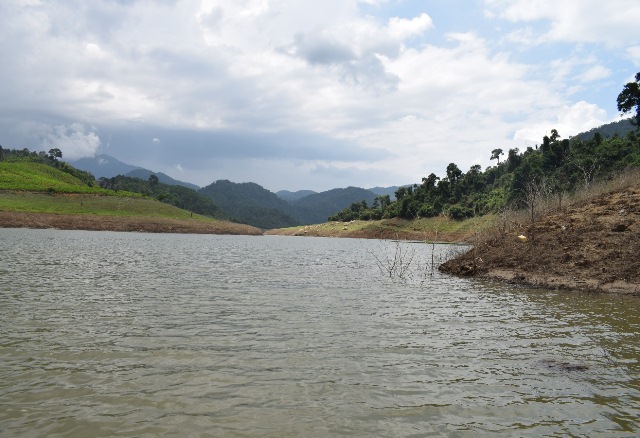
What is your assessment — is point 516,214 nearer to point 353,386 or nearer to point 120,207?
point 353,386

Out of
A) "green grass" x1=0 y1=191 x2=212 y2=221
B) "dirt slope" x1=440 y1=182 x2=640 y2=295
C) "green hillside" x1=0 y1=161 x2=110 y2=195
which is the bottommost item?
"dirt slope" x1=440 y1=182 x2=640 y2=295

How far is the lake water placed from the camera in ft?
25.6

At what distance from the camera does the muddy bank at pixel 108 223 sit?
103 meters

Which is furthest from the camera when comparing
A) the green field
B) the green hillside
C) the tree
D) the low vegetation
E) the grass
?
the green hillside

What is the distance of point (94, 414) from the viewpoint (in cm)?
778

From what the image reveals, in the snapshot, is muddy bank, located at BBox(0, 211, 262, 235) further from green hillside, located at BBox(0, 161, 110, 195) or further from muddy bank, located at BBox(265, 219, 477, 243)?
muddy bank, located at BBox(265, 219, 477, 243)

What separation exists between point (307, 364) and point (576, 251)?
25.1m

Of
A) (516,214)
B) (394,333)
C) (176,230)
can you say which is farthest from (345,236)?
(394,333)

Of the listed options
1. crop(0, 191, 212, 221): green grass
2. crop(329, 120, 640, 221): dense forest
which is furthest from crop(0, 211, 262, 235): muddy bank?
crop(329, 120, 640, 221): dense forest

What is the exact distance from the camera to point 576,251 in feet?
93.5

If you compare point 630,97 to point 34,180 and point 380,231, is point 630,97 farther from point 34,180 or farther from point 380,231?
point 34,180

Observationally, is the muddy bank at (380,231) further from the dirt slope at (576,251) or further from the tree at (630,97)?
the dirt slope at (576,251)

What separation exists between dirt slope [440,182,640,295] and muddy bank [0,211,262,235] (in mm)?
105424

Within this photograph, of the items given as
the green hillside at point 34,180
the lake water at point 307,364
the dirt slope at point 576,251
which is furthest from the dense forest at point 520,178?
the green hillside at point 34,180
